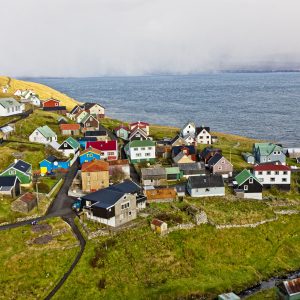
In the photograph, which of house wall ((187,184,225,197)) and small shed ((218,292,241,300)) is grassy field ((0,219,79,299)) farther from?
house wall ((187,184,225,197))

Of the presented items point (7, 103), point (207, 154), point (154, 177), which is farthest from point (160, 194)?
point (7, 103)

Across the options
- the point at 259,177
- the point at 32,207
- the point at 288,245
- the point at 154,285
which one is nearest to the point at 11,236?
the point at 32,207

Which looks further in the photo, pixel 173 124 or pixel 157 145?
pixel 173 124

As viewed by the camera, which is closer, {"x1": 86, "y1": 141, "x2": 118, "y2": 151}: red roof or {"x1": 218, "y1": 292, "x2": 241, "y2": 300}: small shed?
{"x1": 218, "y1": 292, "x2": 241, "y2": 300}: small shed

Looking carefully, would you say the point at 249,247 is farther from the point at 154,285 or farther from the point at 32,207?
the point at 32,207

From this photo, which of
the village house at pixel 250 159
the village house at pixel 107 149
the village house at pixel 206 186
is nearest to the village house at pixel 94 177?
the village house at pixel 206 186

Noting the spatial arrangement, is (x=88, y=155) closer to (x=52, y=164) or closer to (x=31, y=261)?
(x=52, y=164)

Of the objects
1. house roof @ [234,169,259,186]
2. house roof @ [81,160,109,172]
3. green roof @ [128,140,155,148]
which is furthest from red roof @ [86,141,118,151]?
house roof @ [234,169,259,186]
